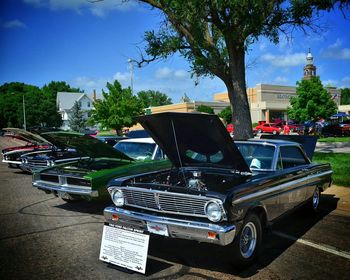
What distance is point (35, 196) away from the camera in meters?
8.48

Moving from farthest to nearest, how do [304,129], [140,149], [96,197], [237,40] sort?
1. [304,129]
2. [237,40]
3. [140,149]
4. [96,197]

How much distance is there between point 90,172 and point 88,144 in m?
0.79

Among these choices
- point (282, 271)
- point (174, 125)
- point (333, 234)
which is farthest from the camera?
point (333, 234)

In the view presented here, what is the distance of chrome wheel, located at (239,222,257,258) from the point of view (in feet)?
13.5

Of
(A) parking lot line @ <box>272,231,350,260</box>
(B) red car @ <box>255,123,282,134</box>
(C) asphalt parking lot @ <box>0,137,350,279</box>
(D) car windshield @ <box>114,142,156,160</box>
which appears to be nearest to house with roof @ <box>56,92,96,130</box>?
(B) red car @ <box>255,123,282,134</box>

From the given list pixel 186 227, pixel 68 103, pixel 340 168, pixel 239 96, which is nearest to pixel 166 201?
pixel 186 227

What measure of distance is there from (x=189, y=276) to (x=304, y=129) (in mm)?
31636

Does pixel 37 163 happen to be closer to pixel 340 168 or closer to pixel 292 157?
pixel 292 157

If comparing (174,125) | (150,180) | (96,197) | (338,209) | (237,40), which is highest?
(237,40)

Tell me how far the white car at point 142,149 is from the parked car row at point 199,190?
3.98 feet

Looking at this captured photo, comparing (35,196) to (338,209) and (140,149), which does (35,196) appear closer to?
(140,149)

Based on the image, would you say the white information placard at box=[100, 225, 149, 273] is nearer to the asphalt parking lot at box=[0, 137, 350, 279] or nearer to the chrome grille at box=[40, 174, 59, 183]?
the asphalt parking lot at box=[0, 137, 350, 279]

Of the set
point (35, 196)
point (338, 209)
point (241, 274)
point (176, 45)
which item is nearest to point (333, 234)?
point (338, 209)

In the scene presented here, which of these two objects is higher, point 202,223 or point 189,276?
point 202,223
